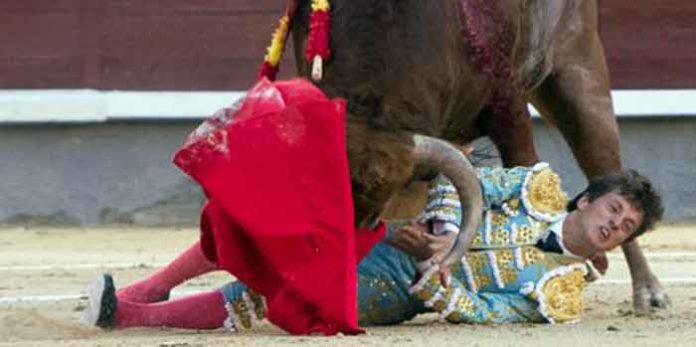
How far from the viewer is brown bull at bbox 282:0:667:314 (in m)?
4.12

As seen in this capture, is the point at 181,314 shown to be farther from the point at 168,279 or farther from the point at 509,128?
the point at 509,128

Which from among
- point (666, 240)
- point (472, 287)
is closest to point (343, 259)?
point (472, 287)

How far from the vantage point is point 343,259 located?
405cm

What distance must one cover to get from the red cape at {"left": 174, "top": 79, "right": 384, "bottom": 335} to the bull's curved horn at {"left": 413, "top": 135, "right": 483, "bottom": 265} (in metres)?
0.22

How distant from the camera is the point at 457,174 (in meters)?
4.18

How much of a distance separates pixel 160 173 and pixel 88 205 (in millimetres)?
353

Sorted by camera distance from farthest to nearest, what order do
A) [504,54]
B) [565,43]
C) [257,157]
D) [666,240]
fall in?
[666,240], [565,43], [504,54], [257,157]

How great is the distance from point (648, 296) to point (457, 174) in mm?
1424

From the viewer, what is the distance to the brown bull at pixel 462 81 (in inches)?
162

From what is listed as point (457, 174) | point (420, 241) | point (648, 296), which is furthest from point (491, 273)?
point (648, 296)

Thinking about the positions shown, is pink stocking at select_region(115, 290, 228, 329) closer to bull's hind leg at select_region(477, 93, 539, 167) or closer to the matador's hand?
the matador's hand

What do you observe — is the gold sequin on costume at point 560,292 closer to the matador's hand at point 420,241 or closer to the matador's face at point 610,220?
the matador's face at point 610,220

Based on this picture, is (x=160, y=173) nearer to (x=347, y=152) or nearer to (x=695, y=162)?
(x=695, y=162)

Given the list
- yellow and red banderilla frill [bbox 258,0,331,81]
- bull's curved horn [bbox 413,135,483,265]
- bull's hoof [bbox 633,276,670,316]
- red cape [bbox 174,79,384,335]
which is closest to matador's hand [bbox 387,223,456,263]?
bull's curved horn [bbox 413,135,483,265]
